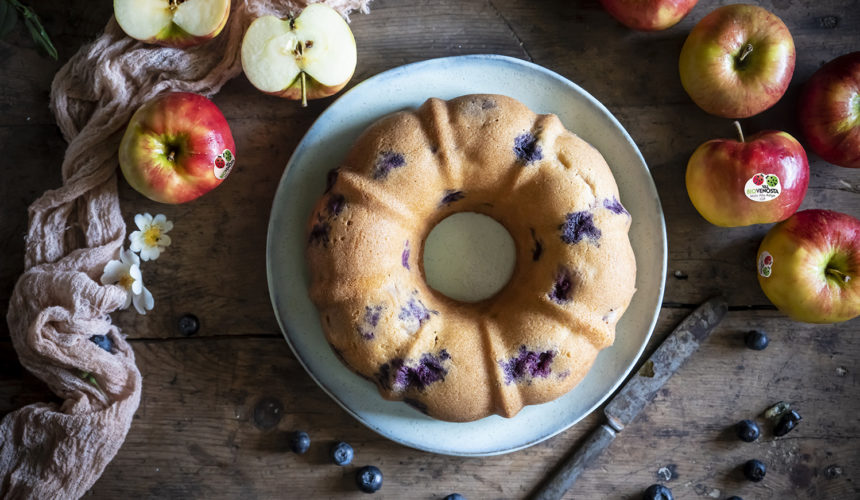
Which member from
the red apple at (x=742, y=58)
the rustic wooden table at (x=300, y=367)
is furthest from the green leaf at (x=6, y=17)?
the red apple at (x=742, y=58)

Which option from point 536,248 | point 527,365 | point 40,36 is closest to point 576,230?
point 536,248

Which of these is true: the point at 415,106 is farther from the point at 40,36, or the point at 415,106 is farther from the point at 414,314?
the point at 40,36

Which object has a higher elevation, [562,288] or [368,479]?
[562,288]

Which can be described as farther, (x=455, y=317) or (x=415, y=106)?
(x=415, y=106)

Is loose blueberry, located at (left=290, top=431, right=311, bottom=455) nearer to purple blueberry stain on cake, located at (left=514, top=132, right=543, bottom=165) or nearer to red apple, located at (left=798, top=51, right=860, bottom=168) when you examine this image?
purple blueberry stain on cake, located at (left=514, top=132, right=543, bottom=165)

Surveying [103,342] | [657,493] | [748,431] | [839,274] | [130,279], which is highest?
[839,274]

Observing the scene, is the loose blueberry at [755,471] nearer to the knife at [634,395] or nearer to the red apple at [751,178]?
the knife at [634,395]

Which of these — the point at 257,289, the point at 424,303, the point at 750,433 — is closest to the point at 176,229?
the point at 257,289
